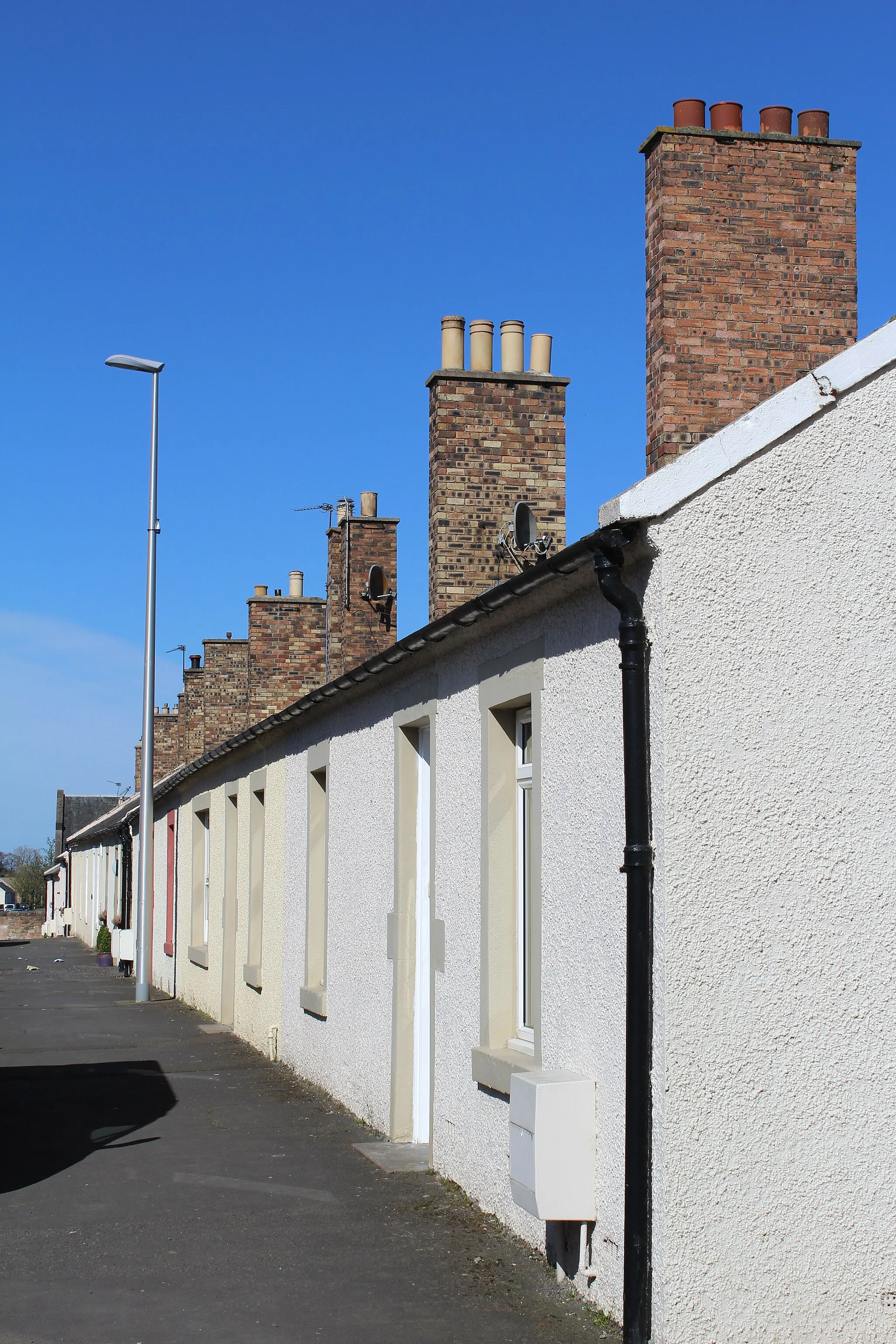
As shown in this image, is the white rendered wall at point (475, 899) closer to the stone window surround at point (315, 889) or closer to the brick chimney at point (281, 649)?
the stone window surround at point (315, 889)

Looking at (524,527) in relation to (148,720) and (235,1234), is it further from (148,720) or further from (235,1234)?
(148,720)

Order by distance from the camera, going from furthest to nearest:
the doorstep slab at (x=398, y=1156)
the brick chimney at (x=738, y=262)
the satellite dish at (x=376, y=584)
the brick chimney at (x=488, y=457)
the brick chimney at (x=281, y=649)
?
1. the brick chimney at (x=281, y=649)
2. the satellite dish at (x=376, y=584)
3. the brick chimney at (x=488, y=457)
4. the doorstep slab at (x=398, y=1156)
5. the brick chimney at (x=738, y=262)

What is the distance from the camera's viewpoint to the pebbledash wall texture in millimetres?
12055

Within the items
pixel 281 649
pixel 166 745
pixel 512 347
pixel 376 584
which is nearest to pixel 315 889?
pixel 512 347

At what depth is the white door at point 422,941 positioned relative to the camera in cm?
948

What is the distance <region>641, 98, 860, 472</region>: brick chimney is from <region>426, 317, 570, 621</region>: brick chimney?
3.80m

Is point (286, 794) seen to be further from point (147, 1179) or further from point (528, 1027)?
point (528, 1027)

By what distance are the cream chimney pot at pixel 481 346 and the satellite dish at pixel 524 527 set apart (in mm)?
1505

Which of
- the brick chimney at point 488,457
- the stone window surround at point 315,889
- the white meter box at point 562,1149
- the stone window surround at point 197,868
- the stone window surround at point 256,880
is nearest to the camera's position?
the white meter box at point 562,1149

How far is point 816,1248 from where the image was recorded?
5402 millimetres

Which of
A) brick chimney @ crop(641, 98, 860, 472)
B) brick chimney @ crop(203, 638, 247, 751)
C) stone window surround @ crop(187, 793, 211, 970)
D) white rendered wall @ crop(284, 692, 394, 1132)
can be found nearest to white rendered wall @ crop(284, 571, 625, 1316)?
white rendered wall @ crop(284, 692, 394, 1132)

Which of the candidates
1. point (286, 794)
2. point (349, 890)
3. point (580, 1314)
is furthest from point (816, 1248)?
point (286, 794)

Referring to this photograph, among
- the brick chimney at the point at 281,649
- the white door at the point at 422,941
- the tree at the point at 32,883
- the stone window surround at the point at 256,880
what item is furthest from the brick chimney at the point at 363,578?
the tree at the point at 32,883

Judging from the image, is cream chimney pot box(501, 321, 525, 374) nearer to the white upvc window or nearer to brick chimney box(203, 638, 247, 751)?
the white upvc window
